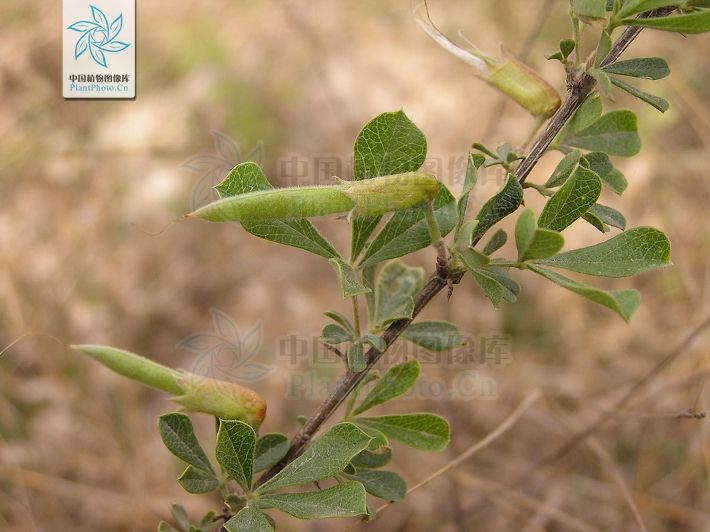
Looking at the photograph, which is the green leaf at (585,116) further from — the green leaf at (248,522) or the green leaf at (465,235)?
the green leaf at (248,522)

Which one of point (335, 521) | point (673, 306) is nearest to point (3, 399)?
point (335, 521)

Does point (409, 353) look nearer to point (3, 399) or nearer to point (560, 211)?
point (560, 211)

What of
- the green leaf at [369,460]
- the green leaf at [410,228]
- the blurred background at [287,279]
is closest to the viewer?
the green leaf at [410,228]

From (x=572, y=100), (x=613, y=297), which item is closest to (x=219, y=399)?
(x=613, y=297)

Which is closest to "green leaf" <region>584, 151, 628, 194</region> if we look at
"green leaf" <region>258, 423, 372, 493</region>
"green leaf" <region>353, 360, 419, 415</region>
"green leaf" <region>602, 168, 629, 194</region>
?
"green leaf" <region>602, 168, 629, 194</region>

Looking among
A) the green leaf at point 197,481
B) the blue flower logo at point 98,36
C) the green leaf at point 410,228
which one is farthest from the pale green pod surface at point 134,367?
the blue flower logo at point 98,36

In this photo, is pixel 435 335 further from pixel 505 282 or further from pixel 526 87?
pixel 526 87
